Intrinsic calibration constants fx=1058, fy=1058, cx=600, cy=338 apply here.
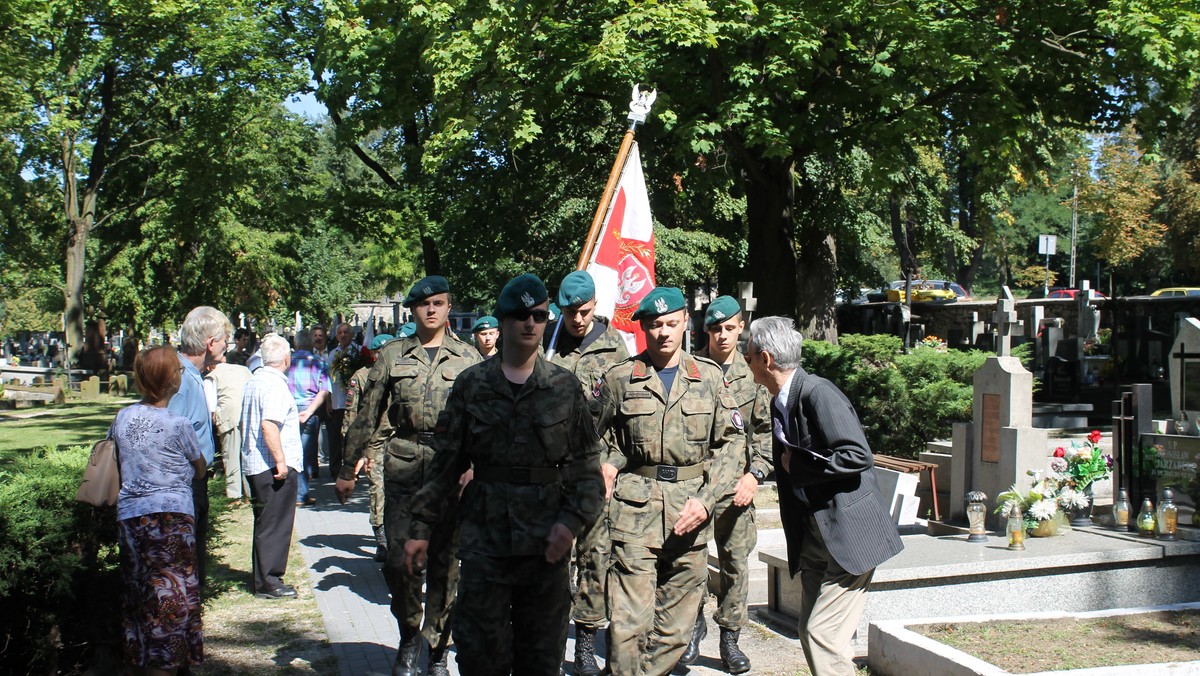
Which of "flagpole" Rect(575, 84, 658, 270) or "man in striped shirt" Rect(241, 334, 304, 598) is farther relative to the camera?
"flagpole" Rect(575, 84, 658, 270)

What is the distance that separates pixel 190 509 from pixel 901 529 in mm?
6226

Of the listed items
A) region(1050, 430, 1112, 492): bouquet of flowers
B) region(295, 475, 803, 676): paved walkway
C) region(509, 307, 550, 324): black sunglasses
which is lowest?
region(295, 475, 803, 676): paved walkway

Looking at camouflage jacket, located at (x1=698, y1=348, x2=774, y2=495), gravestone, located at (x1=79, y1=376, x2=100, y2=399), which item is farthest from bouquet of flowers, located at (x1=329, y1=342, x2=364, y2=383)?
gravestone, located at (x1=79, y1=376, x2=100, y2=399)

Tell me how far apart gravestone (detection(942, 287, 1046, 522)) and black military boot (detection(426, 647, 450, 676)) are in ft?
16.8

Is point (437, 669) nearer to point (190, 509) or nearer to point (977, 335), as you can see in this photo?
point (190, 509)

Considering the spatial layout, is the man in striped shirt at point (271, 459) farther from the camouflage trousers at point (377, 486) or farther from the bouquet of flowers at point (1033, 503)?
the bouquet of flowers at point (1033, 503)

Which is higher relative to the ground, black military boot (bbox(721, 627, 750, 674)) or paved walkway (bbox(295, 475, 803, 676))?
black military boot (bbox(721, 627, 750, 674))

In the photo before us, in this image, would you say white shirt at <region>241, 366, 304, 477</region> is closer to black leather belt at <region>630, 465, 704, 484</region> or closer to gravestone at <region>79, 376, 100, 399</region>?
black leather belt at <region>630, 465, 704, 484</region>

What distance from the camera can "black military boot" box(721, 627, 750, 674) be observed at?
6.18 meters

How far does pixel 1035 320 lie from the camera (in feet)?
83.6

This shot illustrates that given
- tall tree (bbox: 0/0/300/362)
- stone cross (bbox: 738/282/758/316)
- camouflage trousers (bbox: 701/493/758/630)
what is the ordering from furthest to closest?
tall tree (bbox: 0/0/300/362) < stone cross (bbox: 738/282/758/316) < camouflage trousers (bbox: 701/493/758/630)

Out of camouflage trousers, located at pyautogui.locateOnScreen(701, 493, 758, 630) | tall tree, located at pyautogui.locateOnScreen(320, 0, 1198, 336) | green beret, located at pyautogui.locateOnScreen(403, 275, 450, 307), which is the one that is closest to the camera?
camouflage trousers, located at pyautogui.locateOnScreen(701, 493, 758, 630)

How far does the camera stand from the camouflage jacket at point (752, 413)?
6.68 meters

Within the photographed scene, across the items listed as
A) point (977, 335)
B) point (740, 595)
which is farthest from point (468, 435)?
point (977, 335)
